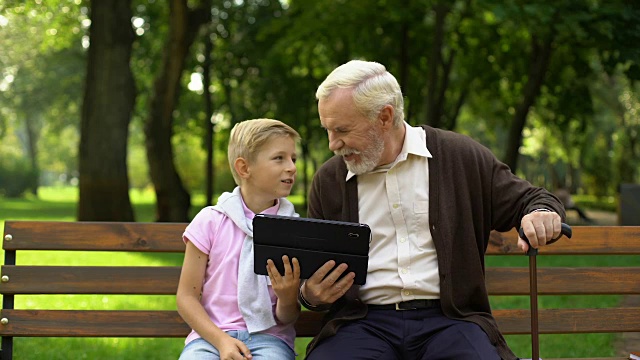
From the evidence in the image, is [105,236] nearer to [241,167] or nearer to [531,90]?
[241,167]

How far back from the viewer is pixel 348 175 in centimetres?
394

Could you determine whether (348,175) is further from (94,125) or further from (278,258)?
(94,125)

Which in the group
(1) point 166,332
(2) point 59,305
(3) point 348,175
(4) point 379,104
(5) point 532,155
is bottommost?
(5) point 532,155

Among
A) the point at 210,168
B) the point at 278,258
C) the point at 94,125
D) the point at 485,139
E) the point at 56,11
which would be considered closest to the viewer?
the point at 278,258

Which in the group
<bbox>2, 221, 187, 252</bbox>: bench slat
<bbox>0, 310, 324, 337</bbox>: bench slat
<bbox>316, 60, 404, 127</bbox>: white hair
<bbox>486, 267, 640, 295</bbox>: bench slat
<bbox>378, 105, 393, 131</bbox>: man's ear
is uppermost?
<bbox>316, 60, 404, 127</bbox>: white hair

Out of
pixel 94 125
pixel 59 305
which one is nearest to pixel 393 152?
pixel 59 305

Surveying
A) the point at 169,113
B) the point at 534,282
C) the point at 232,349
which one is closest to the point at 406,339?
the point at 534,282

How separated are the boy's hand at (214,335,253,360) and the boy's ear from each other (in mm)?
678

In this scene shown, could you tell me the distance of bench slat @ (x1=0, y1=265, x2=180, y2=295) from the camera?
4.29 metres

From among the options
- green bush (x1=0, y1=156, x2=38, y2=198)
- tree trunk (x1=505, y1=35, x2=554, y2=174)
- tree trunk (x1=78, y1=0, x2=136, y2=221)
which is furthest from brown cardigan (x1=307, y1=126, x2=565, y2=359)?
green bush (x1=0, y1=156, x2=38, y2=198)

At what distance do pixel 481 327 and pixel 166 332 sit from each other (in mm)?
1462

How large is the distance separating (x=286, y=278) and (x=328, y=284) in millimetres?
168

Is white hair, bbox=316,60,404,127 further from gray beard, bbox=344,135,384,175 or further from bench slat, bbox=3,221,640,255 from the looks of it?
bench slat, bbox=3,221,640,255

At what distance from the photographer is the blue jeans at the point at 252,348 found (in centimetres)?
371
